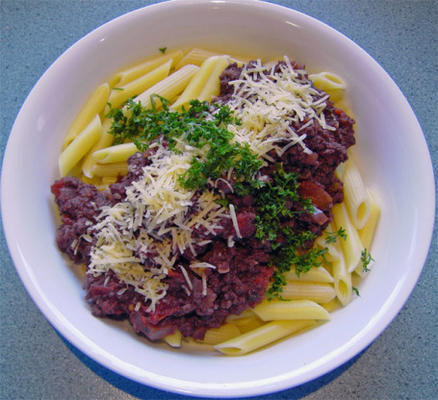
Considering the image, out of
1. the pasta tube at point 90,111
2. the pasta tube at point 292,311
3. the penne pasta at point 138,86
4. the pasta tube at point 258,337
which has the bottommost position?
the pasta tube at point 258,337

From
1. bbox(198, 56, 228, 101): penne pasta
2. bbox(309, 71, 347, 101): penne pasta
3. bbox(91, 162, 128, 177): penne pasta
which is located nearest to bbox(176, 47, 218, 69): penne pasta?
bbox(198, 56, 228, 101): penne pasta

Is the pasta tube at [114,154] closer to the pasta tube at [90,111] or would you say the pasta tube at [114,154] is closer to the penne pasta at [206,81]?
the pasta tube at [90,111]

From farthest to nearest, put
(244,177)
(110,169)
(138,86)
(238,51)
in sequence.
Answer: (238,51), (138,86), (110,169), (244,177)

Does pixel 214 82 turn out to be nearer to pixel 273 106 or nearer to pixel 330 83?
pixel 273 106

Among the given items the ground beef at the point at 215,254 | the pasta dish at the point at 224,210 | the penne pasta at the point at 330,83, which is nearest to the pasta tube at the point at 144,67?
the pasta dish at the point at 224,210

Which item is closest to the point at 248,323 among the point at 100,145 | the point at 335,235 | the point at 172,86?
the point at 335,235
